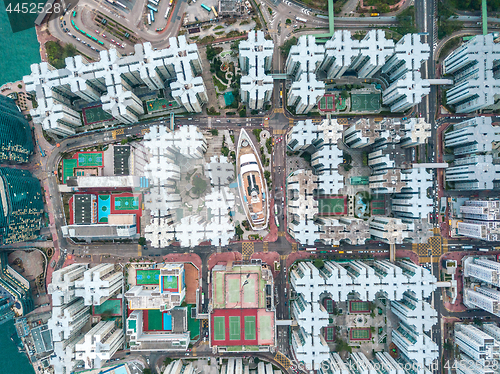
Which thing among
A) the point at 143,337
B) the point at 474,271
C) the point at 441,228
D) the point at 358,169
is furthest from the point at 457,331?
the point at 143,337

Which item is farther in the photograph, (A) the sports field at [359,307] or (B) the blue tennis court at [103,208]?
(B) the blue tennis court at [103,208]

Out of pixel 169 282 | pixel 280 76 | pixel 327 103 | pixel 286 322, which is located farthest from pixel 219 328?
pixel 280 76

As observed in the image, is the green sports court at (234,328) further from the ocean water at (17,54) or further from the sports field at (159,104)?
the ocean water at (17,54)

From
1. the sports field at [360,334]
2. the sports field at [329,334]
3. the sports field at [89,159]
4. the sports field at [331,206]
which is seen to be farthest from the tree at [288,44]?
the sports field at [360,334]

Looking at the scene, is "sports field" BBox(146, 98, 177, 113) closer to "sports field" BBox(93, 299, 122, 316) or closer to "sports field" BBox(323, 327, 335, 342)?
"sports field" BBox(93, 299, 122, 316)

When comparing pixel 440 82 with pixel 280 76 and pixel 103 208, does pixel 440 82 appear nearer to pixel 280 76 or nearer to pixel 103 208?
pixel 280 76

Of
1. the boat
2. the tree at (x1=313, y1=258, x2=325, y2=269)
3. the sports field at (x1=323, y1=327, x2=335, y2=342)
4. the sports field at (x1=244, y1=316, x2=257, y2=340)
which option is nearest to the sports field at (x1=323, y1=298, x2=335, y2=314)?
the sports field at (x1=323, y1=327, x2=335, y2=342)
